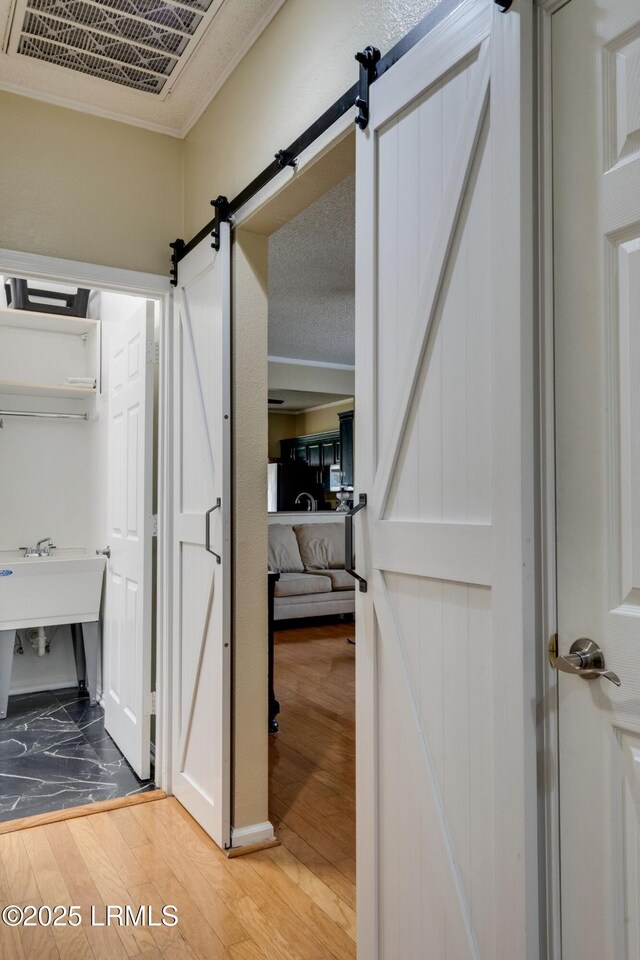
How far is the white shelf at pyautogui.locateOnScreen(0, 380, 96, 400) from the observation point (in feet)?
13.1

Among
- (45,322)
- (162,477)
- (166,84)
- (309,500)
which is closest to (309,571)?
(309,500)

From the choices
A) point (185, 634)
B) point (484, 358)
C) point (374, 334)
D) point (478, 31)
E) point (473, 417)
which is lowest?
point (185, 634)

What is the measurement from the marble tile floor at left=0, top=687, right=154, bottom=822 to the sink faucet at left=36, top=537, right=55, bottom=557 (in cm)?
89

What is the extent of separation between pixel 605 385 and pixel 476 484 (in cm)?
31

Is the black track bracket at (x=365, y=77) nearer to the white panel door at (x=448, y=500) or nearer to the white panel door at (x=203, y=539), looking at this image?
the white panel door at (x=448, y=500)

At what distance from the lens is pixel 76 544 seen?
439 centimetres

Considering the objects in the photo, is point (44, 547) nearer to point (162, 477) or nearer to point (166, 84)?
point (162, 477)

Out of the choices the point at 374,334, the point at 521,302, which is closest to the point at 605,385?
the point at 521,302

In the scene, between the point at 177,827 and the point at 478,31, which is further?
the point at 177,827

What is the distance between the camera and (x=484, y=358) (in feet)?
4.24

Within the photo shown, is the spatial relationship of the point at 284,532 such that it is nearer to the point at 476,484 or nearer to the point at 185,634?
the point at 185,634

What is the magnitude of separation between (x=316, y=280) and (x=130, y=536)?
282 centimetres

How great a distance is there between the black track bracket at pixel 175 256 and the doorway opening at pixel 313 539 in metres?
0.53

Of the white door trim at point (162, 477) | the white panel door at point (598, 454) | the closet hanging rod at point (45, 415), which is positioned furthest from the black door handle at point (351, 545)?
the closet hanging rod at point (45, 415)
